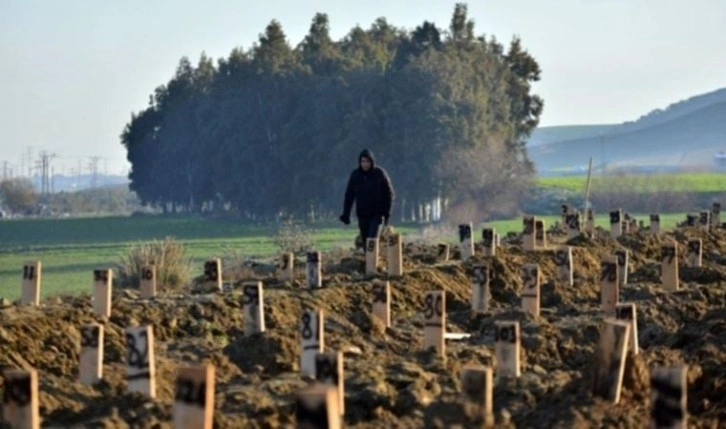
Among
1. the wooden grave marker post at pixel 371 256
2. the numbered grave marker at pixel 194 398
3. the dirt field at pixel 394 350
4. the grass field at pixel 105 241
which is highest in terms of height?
the wooden grave marker post at pixel 371 256

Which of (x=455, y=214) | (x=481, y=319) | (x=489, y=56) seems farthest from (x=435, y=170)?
(x=481, y=319)

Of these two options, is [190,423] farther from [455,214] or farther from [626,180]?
[626,180]

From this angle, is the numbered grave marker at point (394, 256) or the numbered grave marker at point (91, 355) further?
the numbered grave marker at point (394, 256)

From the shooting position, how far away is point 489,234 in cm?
2641

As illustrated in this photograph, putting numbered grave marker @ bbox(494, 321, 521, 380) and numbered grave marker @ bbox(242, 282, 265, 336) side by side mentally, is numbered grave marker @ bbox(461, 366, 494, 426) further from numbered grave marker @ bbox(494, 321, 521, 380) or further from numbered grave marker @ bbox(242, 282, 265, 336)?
numbered grave marker @ bbox(242, 282, 265, 336)

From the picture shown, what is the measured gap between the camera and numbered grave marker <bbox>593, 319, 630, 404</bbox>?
11.4 metres

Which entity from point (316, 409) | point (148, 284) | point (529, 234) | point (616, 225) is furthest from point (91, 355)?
point (616, 225)

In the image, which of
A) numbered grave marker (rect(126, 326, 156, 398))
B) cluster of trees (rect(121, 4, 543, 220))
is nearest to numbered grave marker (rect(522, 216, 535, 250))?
numbered grave marker (rect(126, 326, 156, 398))

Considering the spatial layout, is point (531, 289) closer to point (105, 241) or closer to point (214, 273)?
point (214, 273)

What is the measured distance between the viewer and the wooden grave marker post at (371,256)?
2323 cm

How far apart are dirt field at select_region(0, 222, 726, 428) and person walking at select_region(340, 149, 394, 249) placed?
1994mm

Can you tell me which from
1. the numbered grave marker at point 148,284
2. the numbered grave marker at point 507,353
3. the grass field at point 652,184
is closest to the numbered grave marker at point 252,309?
the numbered grave marker at point 507,353

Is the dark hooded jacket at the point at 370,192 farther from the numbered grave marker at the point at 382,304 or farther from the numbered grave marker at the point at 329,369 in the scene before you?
the numbered grave marker at the point at 329,369

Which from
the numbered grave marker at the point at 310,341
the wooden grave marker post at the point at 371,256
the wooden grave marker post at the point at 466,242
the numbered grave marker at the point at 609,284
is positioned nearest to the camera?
the numbered grave marker at the point at 310,341
